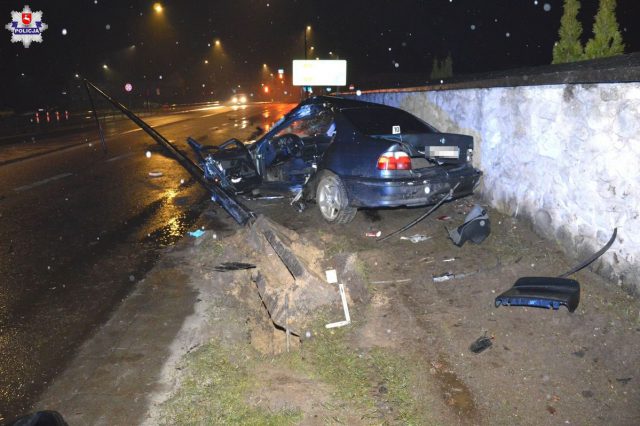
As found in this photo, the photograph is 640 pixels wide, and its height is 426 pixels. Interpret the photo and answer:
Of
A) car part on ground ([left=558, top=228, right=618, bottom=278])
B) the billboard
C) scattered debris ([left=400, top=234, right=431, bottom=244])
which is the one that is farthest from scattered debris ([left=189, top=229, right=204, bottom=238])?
the billboard

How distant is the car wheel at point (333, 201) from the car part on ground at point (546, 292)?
2492mm

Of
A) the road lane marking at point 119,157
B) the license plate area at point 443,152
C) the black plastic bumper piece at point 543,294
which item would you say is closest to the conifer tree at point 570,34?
the license plate area at point 443,152

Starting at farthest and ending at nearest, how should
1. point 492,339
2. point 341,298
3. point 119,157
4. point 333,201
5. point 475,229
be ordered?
point 119,157 → point 333,201 → point 475,229 → point 341,298 → point 492,339

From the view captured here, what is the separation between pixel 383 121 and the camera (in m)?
6.15

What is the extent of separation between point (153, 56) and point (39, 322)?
7514cm

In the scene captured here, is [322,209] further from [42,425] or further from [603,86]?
[42,425]

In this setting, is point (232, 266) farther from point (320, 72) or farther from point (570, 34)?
point (320, 72)

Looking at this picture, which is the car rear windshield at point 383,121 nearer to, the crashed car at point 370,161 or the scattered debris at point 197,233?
the crashed car at point 370,161

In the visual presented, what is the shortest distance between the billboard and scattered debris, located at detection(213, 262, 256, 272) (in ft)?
132

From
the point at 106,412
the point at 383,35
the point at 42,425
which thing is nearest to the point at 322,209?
the point at 106,412

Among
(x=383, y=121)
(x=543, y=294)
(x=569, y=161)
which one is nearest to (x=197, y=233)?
(x=383, y=121)

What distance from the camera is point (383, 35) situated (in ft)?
175

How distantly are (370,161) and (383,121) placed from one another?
876mm

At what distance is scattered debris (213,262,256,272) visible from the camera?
16.1 ft
